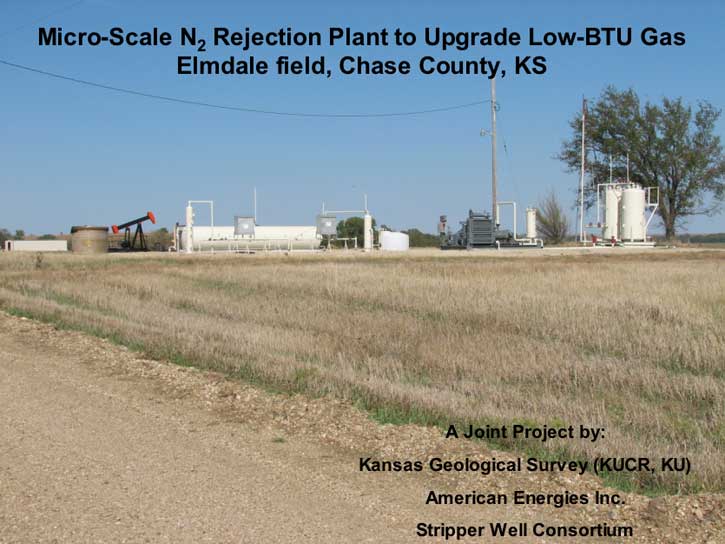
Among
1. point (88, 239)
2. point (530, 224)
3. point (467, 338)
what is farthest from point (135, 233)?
point (467, 338)

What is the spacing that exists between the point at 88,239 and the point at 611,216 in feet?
109

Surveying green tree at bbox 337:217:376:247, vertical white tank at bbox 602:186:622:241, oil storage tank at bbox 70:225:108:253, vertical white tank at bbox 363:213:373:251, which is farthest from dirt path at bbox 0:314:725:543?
green tree at bbox 337:217:376:247

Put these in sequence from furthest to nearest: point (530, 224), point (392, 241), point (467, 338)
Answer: point (530, 224), point (392, 241), point (467, 338)

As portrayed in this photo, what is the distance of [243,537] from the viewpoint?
4969 mm

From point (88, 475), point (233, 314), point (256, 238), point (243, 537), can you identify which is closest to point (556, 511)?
point (243, 537)

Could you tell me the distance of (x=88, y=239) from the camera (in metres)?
44.7

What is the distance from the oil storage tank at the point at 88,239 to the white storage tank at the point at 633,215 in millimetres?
32341

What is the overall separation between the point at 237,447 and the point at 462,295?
45.4 feet

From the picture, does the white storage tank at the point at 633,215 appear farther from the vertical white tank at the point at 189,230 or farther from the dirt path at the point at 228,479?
the dirt path at the point at 228,479

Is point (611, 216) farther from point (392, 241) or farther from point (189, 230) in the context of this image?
point (189, 230)

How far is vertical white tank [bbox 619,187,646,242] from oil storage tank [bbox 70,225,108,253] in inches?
1273

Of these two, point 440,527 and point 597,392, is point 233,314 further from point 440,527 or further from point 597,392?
point 440,527

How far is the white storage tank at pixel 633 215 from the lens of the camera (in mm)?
49812

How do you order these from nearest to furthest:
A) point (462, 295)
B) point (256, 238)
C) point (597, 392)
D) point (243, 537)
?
point (243, 537) → point (597, 392) → point (462, 295) → point (256, 238)
